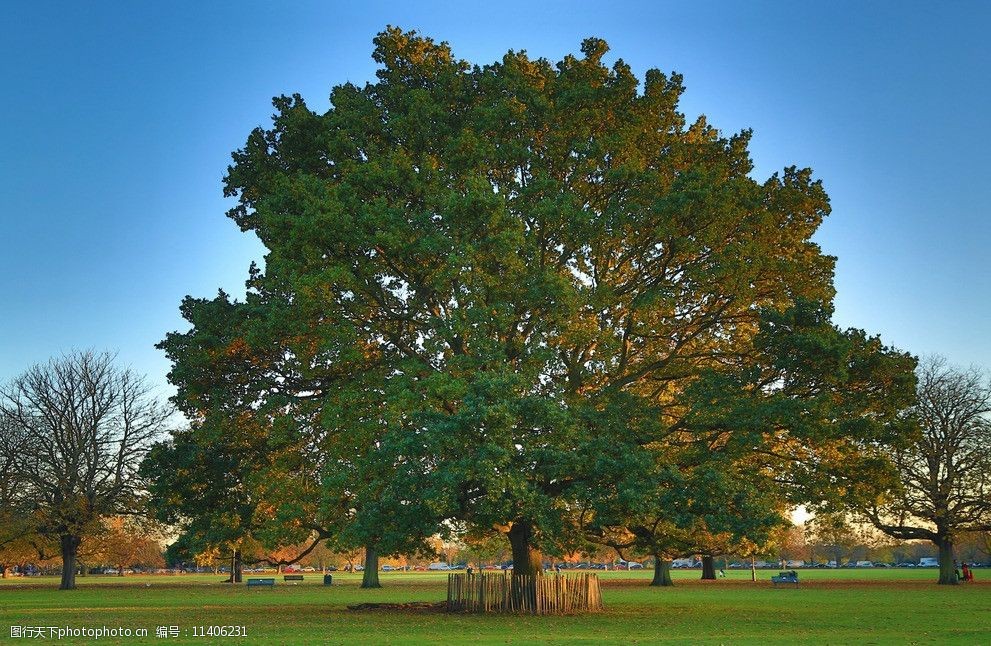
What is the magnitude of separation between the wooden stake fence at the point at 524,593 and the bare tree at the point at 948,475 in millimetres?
34799

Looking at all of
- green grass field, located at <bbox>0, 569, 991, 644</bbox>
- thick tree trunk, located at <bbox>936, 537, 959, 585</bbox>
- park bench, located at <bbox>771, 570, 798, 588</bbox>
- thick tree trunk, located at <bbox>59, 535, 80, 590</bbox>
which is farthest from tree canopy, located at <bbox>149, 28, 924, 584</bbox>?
park bench, located at <bbox>771, 570, 798, 588</bbox>

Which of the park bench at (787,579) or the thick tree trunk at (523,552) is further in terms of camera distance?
the park bench at (787,579)

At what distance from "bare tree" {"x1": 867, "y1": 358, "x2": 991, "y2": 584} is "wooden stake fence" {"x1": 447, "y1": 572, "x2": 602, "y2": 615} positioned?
1370 inches

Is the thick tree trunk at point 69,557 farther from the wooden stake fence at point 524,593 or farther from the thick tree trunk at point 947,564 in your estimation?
the thick tree trunk at point 947,564

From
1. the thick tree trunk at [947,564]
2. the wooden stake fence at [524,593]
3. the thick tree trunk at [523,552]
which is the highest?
the thick tree trunk at [523,552]

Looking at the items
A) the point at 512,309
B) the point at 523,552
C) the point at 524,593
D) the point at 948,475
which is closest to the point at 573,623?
the point at 524,593

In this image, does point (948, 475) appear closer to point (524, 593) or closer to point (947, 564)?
point (947, 564)

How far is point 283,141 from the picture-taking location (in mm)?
31719

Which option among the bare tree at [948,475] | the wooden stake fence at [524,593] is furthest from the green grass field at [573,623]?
the bare tree at [948,475]

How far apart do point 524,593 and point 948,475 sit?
4177cm

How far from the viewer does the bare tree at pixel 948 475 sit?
58.0m

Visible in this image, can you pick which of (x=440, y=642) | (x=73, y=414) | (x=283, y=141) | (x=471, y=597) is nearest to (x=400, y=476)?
(x=440, y=642)

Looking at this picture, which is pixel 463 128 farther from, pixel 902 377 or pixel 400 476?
pixel 902 377

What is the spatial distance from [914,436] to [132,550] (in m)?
57.9
